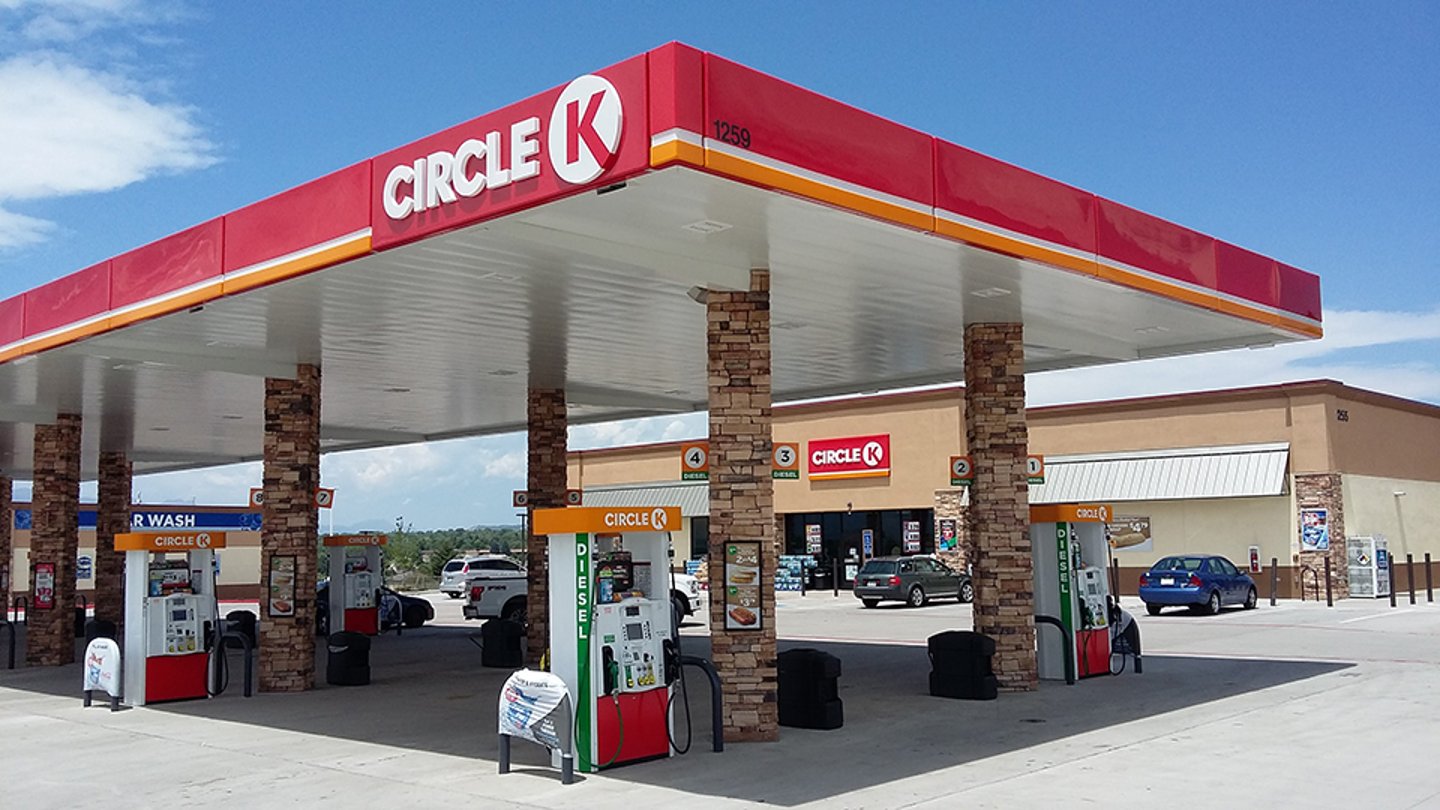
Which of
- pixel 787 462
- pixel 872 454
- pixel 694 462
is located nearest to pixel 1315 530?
pixel 872 454

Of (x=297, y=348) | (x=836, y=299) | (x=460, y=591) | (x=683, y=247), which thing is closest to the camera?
(x=683, y=247)

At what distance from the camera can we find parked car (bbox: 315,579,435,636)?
99.2ft

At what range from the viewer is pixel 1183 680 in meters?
16.8

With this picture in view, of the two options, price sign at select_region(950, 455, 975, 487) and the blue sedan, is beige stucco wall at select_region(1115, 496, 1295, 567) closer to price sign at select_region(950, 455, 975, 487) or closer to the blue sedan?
the blue sedan

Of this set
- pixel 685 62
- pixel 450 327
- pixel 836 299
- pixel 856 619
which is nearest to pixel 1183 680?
pixel 836 299

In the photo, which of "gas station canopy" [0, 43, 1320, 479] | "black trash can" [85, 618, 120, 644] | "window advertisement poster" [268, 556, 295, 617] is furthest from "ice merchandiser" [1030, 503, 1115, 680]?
"black trash can" [85, 618, 120, 644]

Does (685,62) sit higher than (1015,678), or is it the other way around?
(685,62)

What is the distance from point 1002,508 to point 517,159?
8.77 metres

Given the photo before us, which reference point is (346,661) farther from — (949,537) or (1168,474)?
(1168,474)

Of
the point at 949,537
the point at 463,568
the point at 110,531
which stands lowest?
the point at 463,568

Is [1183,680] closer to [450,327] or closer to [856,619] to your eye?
[450,327]

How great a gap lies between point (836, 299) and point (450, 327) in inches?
197

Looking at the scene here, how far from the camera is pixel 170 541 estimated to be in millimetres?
16625

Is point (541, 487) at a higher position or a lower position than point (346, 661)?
higher
